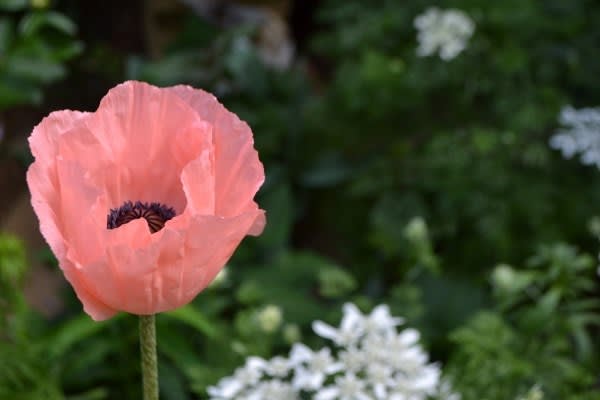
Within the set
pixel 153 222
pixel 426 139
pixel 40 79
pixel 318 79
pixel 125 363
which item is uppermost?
pixel 318 79

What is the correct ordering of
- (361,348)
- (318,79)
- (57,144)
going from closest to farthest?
1. (57,144)
2. (361,348)
3. (318,79)

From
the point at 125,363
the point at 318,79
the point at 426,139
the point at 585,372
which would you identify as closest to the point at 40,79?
the point at 125,363

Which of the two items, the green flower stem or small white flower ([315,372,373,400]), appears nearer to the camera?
the green flower stem

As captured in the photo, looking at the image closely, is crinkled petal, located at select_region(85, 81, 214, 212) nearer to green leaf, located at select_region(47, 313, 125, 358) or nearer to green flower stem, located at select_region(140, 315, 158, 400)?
green flower stem, located at select_region(140, 315, 158, 400)

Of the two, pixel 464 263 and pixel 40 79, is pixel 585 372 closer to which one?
pixel 464 263

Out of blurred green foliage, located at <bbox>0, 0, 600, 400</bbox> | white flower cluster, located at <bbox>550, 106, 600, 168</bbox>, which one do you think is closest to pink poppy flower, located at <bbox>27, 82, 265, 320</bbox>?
blurred green foliage, located at <bbox>0, 0, 600, 400</bbox>

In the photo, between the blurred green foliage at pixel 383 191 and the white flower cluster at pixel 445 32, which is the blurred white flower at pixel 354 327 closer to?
the blurred green foliage at pixel 383 191

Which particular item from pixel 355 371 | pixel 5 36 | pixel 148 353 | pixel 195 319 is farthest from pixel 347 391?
pixel 5 36
